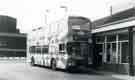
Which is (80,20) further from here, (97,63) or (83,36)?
(97,63)

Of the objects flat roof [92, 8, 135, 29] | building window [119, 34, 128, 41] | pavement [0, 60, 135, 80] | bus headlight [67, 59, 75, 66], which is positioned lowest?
pavement [0, 60, 135, 80]

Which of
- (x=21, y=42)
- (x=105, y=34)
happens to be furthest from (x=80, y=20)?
(x=21, y=42)

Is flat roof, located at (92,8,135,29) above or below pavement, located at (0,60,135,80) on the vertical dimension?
above

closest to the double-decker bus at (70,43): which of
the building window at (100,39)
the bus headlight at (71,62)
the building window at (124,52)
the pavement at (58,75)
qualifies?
the bus headlight at (71,62)

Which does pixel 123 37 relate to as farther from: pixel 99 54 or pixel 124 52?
pixel 99 54

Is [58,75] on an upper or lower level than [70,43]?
lower

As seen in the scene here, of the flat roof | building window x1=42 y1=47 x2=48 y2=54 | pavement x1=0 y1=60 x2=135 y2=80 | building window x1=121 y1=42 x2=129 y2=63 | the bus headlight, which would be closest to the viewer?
pavement x1=0 y1=60 x2=135 y2=80

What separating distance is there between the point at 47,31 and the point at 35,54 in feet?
17.0

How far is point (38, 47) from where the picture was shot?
32.5m

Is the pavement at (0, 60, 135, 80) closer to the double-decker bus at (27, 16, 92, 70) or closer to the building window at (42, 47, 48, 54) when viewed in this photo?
the double-decker bus at (27, 16, 92, 70)

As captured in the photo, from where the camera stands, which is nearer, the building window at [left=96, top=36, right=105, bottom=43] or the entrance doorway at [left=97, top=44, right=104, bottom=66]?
the building window at [left=96, top=36, right=105, bottom=43]

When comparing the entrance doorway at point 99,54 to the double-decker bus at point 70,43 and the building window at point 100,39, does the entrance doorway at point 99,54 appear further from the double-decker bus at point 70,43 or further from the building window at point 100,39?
the double-decker bus at point 70,43

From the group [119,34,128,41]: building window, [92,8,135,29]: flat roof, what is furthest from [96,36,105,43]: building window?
[119,34,128,41]: building window

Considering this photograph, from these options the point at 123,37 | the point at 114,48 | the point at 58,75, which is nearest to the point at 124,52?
the point at 123,37
